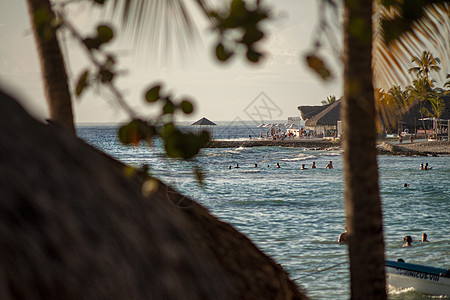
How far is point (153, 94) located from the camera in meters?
1.32

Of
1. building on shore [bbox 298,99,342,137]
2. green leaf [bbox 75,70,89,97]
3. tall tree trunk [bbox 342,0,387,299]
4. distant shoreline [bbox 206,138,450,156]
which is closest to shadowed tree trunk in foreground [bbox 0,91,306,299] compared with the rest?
green leaf [bbox 75,70,89,97]

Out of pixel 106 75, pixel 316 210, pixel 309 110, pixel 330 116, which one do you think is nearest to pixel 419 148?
pixel 330 116

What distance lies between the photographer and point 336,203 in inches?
935

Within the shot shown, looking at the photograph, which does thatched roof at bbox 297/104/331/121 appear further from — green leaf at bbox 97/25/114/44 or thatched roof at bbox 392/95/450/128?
green leaf at bbox 97/25/114/44

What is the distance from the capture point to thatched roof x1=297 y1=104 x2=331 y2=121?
6612 cm

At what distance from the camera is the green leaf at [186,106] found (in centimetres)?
132

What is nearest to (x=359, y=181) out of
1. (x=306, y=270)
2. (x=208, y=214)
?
(x=208, y=214)

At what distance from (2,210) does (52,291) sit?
35 cm

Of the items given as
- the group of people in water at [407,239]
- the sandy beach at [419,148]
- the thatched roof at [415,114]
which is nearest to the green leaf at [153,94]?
the group of people in water at [407,239]

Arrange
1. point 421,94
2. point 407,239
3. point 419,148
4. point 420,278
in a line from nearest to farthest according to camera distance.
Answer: point 420,278 → point 407,239 → point 419,148 → point 421,94

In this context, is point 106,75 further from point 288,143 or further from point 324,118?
point 288,143

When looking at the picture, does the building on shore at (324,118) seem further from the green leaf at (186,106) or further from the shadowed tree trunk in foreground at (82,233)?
the green leaf at (186,106)

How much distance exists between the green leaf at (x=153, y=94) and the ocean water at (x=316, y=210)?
0.16 meters

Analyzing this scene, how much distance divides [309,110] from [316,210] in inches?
1878
